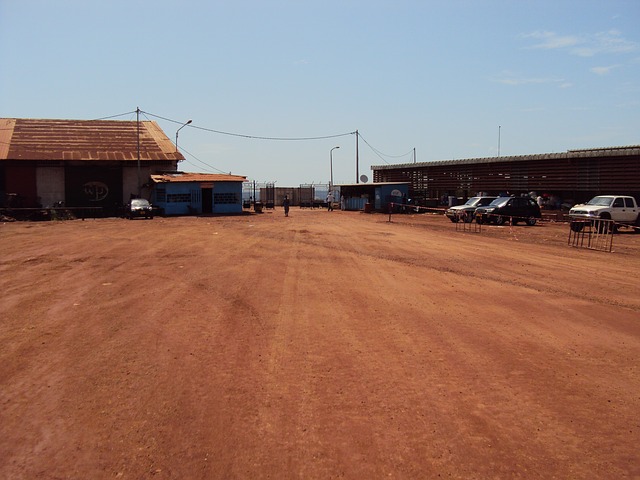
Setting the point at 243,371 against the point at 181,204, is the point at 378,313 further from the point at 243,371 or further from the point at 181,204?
the point at 181,204

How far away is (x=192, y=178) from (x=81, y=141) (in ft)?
33.4

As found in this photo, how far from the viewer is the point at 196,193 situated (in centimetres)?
4375

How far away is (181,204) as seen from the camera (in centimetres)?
4312

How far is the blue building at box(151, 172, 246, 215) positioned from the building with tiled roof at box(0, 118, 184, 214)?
1.87m

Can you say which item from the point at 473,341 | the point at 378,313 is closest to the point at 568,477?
the point at 473,341

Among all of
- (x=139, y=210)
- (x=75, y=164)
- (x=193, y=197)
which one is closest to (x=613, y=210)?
(x=139, y=210)

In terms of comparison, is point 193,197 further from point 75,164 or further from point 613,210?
point 613,210

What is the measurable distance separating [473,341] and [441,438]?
3.02 metres

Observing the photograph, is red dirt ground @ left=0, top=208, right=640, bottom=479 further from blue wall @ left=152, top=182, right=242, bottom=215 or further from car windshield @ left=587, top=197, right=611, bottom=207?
blue wall @ left=152, top=182, right=242, bottom=215

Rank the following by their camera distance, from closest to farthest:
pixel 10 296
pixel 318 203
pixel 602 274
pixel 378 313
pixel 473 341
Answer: pixel 473 341
pixel 378 313
pixel 10 296
pixel 602 274
pixel 318 203

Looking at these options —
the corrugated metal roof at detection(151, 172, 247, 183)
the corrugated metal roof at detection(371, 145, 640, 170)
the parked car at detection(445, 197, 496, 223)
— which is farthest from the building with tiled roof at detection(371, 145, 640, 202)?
the corrugated metal roof at detection(151, 172, 247, 183)

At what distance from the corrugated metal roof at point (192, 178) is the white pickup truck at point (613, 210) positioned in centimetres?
2584

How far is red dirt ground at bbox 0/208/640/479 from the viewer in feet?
14.8

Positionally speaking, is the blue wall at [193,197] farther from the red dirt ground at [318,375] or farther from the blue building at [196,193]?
the red dirt ground at [318,375]
